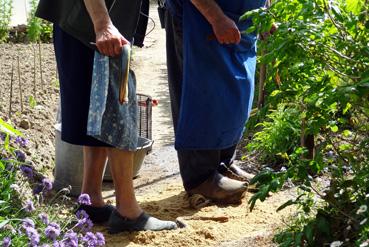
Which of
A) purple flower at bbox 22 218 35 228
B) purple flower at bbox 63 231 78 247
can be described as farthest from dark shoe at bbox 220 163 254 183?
purple flower at bbox 22 218 35 228

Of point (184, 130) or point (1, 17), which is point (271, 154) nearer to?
point (184, 130)

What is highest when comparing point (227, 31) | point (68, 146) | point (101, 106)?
point (227, 31)

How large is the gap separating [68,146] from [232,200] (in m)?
1.02

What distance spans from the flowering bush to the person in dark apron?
0.24 m

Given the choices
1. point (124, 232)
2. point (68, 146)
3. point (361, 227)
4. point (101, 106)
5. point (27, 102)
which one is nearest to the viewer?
point (361, 227)

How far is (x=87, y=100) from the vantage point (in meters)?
4.71

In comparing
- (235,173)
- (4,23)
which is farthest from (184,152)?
(4,23)

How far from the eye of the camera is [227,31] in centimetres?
485

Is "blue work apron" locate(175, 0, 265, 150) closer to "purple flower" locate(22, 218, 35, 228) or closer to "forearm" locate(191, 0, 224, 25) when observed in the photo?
"forearm" locate(191, 0, 224, 25)

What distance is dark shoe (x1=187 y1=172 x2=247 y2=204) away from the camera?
17.4 ft

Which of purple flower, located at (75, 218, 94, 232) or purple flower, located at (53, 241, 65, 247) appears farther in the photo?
purple flower, located at (75, 218, 94, 232)

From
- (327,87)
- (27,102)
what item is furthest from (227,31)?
(27,102)

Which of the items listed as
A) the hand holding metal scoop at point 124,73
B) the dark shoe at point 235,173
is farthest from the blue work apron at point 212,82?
the hand holding metal scoop at point 124,73

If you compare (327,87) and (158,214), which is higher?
(327,87)
